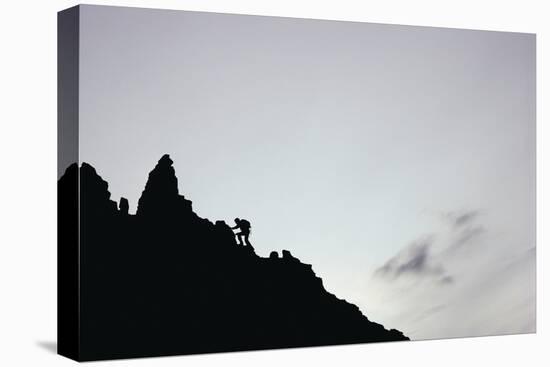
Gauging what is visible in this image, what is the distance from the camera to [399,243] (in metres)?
10.8

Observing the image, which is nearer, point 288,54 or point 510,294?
point 288,54

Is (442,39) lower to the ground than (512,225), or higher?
higher

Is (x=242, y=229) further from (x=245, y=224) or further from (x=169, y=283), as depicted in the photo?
(x=169, y=283)

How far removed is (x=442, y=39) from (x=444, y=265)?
2.08 metres

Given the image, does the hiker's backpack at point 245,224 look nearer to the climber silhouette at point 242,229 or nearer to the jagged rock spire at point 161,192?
the climber silhouette at point 242,229

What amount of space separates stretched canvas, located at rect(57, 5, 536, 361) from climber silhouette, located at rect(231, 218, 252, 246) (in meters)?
0.01

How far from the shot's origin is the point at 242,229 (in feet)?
33.4

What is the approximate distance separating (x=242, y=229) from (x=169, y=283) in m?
0.79

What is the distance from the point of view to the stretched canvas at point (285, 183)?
384 inches

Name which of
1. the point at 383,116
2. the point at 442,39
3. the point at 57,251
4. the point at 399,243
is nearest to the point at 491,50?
Result: the point at 442,39

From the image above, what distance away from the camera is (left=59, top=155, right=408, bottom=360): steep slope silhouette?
31.7ft

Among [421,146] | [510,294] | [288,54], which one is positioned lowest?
[510,294]

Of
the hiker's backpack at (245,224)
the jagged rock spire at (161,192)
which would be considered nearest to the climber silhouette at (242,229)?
the hiker's backpack at (245,224)

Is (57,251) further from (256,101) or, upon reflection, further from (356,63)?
(356,63)
